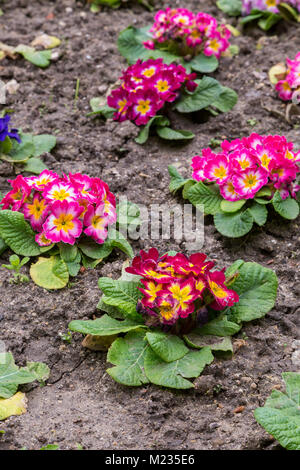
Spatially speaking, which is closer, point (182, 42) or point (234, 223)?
point (234, 223)

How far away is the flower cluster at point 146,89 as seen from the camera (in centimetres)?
421

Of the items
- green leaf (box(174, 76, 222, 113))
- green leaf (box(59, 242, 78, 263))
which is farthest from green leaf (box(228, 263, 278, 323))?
green leaf (box(174, 76, 222, 113))

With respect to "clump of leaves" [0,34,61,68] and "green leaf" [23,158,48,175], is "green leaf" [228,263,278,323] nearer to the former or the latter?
"green leaf" [23,158,48,175]

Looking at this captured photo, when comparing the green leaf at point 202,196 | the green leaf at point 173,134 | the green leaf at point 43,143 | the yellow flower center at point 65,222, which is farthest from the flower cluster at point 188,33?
the yellow flower center at point 65,222

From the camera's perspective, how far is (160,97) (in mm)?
4215

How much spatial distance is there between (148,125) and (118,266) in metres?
1.23

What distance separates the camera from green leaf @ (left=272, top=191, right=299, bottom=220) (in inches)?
136

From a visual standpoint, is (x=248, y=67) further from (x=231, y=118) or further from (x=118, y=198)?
(x=118, y=198)

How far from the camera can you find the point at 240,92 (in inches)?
182

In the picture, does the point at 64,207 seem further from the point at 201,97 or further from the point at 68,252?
the point at 201,97

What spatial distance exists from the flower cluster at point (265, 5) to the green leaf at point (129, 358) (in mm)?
3269

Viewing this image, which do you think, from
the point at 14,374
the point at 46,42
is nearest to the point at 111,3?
the point at 46,42
